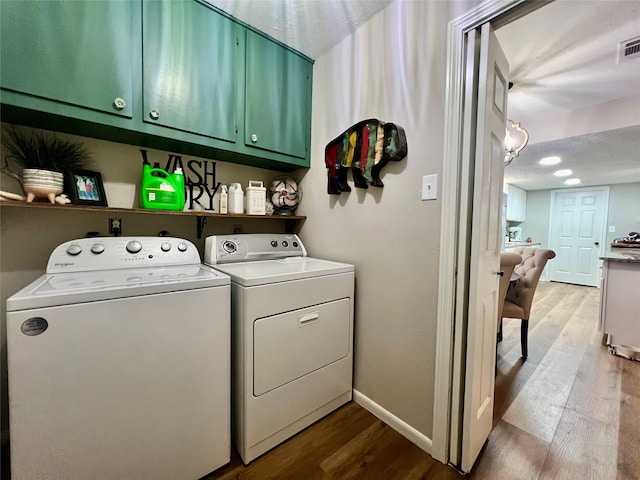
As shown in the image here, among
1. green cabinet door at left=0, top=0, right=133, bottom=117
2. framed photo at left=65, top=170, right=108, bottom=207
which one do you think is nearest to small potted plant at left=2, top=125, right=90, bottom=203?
framed photo at left=65, top=170, right=108, bottom=207

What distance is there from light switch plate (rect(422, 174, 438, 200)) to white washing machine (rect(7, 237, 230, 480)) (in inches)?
39.9

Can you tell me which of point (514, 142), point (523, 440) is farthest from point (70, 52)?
point (514, 142)

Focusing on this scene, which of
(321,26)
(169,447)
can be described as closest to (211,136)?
(321,26)

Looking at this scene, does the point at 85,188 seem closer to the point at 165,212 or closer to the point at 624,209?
the point at 165,212

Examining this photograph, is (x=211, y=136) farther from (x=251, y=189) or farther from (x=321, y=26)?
(x=321, y=26)

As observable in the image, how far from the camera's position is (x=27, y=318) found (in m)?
0.78

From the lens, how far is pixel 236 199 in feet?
5.83

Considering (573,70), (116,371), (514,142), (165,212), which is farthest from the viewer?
(514,142)

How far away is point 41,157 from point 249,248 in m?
1.08

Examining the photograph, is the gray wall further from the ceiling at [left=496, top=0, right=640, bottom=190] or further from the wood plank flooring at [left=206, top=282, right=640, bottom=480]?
the wood plank flooring at [left=206, top=282, right=640, bottom=480]

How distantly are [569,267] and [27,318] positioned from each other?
25.9ft

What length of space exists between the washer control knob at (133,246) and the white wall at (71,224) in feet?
0.86

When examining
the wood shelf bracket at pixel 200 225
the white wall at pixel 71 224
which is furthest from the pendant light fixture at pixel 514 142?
the wood shelf bracket at pixel 200 225

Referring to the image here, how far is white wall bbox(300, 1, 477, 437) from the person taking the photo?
4.16ft
